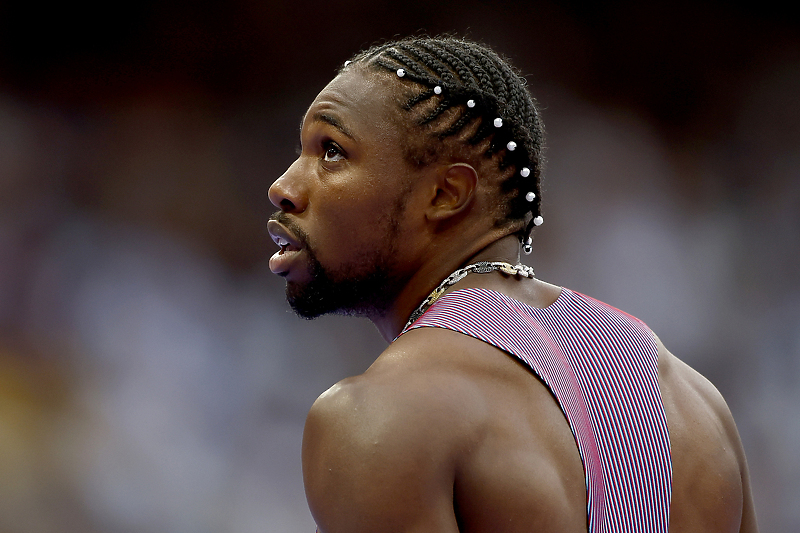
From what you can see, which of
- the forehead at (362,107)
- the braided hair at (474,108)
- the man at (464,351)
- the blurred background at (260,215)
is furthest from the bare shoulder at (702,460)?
the blurred background at (260,215)

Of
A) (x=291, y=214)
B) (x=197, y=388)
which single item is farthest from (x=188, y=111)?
(x=291, y=214)

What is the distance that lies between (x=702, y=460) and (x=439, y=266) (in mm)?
402

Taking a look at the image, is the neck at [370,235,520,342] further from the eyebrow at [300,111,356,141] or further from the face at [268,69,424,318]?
the eyebrow at [300,111,356,141]

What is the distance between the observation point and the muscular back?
0.67 m

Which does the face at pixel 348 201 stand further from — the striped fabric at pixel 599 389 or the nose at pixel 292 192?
the striped fabric at pixel 599 389

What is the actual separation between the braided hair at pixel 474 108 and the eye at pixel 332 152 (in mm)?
95

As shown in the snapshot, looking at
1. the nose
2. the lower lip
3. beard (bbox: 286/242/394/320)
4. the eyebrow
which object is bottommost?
beard (bbox: 286/242/394/320)

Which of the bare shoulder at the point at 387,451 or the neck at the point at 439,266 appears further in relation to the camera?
the neck at the point at 439,266

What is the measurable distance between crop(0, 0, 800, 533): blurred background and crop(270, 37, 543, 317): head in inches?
83.5

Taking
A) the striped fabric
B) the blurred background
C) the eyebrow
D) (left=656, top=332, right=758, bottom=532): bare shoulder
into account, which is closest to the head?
the eyebrow

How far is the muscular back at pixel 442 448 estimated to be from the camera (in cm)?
67

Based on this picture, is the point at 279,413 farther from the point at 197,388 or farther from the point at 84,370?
the point at 84,370

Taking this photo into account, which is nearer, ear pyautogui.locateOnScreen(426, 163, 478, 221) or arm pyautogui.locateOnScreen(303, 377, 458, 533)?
arm pyautogui.locateOnScreen(303, 377, 458, 533)

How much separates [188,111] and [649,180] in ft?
6.69
